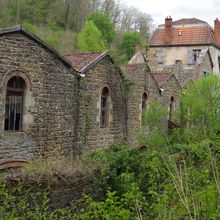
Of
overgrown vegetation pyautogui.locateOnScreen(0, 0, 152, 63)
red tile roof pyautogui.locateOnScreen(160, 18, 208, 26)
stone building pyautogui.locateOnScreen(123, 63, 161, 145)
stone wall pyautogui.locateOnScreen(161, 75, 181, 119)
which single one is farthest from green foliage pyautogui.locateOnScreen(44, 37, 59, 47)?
stone building pyautogui.locateOnScreen(123, 63, 161, 145)

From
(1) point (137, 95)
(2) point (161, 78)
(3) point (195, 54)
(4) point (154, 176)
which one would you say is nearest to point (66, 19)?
(3) point (195, 54)

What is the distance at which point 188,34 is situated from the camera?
36.5m

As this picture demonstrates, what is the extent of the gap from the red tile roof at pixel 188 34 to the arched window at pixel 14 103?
25943mm

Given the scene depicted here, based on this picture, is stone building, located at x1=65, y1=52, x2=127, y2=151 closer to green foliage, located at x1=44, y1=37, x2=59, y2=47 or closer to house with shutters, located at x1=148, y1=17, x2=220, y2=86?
house with shutters, located at x1=148, y1=17, x2=220, y2=86

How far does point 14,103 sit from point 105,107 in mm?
5347

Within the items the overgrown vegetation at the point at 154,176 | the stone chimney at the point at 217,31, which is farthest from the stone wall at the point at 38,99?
the stone chimney at the point at 217,31

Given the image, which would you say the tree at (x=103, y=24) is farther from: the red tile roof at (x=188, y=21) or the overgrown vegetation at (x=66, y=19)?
the red tile roof at (x=188, y=21)

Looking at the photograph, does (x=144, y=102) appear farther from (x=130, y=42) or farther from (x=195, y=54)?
(x=130, y=42)

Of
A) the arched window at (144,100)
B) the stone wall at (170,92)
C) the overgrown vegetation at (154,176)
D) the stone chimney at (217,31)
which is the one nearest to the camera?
the overgrown vegetation at (154,176)

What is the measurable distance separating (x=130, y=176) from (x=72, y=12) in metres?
37.0

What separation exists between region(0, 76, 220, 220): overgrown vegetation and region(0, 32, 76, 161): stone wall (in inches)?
54.0

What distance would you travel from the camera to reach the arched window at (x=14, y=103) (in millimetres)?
12195

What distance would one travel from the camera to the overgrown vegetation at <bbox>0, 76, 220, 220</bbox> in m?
6.80

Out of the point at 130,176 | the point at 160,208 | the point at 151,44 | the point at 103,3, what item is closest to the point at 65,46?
the point at 151,44
